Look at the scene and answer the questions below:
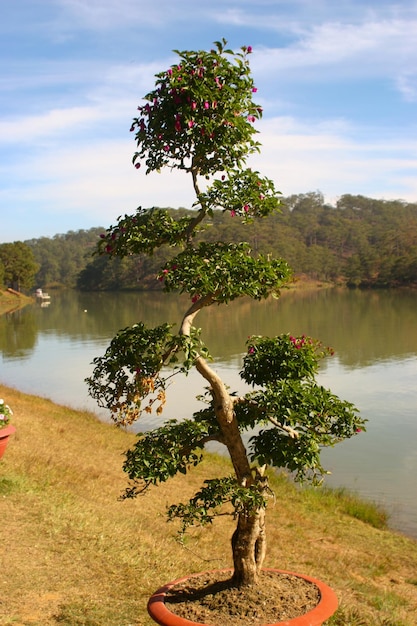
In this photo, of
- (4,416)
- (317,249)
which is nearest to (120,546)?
(4,416)

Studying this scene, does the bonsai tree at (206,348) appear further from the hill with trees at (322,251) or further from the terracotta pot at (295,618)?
the hill with trees at (322,251)

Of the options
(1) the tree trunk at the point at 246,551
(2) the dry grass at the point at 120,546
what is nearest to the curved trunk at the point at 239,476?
(1) the tree trunk at the point at 246,551

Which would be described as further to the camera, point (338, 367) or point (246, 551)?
point (338, 367)

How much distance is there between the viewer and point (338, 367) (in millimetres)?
20500

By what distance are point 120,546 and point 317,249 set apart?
88165mm

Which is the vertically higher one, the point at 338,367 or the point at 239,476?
the point at 239,476

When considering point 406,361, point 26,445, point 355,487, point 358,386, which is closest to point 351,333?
point 406,361

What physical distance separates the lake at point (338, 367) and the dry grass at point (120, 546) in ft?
4.36

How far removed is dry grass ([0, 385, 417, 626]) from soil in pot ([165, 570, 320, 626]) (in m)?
0.46

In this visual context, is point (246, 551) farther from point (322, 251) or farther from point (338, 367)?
point (322, 251)

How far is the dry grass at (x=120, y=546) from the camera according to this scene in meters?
4.48

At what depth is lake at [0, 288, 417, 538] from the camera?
34.3ft

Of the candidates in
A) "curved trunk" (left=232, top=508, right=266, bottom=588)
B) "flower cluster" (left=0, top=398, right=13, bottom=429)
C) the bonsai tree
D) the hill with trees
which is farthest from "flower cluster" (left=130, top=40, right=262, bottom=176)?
the hill with trees

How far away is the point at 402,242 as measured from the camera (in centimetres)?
8481
